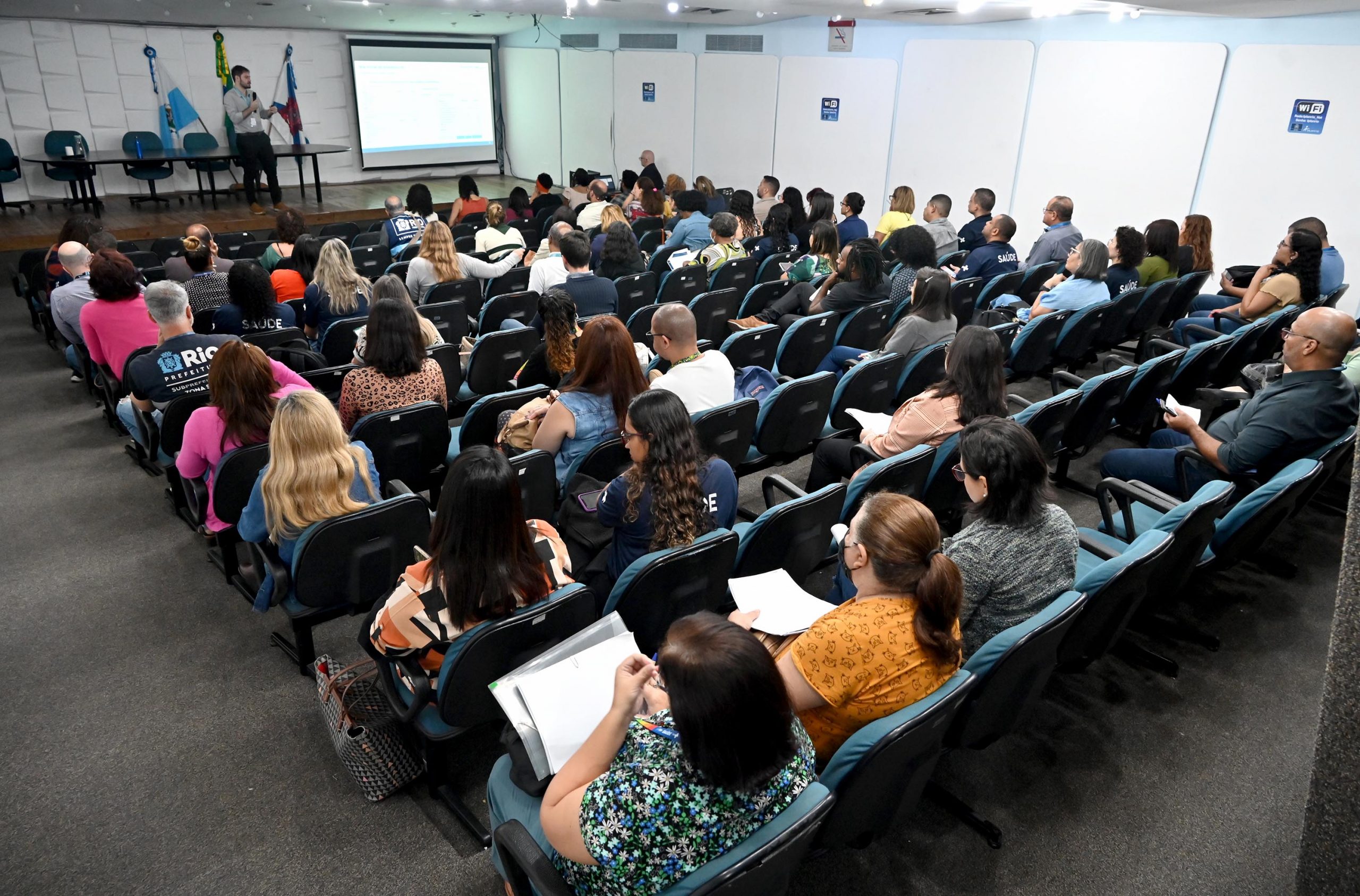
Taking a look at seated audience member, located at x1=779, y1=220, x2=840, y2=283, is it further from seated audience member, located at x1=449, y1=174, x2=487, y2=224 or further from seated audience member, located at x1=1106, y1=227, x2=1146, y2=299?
seated audience member, located at x1=449, y1=174, x2=487, y2=224

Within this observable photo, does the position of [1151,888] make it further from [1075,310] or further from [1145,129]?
[1145,129]

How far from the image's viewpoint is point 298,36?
47.5ft

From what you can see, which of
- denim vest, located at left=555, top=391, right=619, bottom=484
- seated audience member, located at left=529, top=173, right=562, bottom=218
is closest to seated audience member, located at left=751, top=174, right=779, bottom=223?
seated audience member, located at left=529, top=173, right=562, bottom=218

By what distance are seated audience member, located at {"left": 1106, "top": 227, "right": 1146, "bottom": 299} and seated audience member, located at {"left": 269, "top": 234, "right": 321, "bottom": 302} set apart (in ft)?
19.2

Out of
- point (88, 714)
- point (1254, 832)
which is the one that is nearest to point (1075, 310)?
point (1254, 832)

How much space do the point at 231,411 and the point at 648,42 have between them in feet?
44.0

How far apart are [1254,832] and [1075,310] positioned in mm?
3731

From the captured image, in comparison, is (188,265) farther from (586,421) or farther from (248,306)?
(586,421)

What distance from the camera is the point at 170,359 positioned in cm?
402

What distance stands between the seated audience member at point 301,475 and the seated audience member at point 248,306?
2.53 m

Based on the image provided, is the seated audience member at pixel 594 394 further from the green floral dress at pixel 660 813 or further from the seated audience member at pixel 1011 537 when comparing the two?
the green floral dress at pixel 660 813

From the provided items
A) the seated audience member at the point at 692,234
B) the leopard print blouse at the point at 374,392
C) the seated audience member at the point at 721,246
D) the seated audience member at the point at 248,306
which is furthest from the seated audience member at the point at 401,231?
the leopard print blouse at the point at 374,392

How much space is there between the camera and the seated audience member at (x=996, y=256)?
275 inches

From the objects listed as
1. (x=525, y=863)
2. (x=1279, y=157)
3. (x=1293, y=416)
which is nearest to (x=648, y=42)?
(x=1279, y=157)
